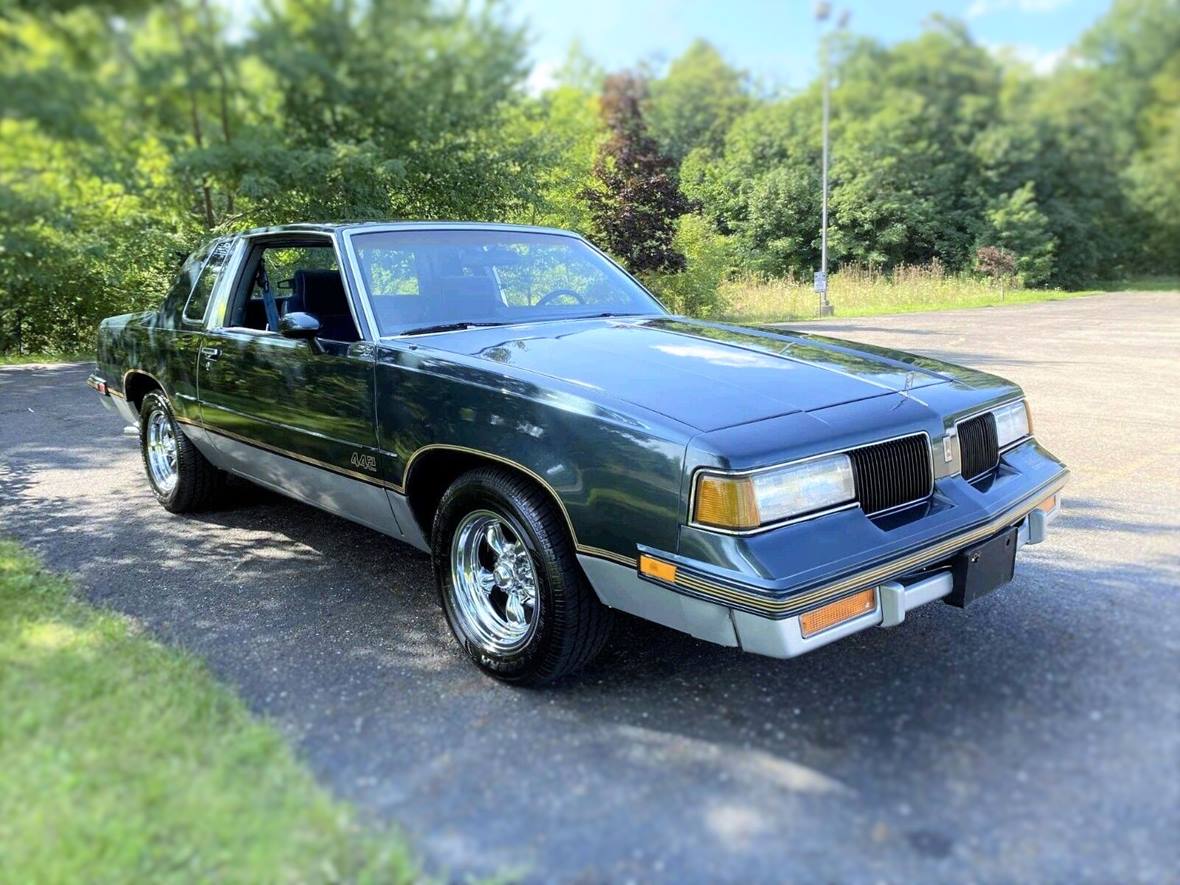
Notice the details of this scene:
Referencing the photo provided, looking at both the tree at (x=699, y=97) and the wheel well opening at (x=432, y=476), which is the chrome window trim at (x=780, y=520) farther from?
the tree at (x=699, y=97)

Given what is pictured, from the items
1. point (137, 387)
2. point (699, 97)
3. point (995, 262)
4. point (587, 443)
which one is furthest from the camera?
point (995, 262)

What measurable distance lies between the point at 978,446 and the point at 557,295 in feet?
6.60

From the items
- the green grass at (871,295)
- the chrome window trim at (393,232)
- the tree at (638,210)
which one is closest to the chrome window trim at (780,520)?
the chrome window trim at (393,232)

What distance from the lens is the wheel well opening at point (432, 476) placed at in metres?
3.28

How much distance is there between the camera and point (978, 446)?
3.25 m

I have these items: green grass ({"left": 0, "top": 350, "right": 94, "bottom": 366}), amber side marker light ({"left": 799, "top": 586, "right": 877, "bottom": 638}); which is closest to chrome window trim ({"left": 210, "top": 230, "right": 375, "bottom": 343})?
amber side marker light ({"left": 799, "top": 586, "right": 877, "bottom": 638})

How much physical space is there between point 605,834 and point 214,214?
3071 mm

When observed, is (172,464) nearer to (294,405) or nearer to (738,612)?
(294,405)

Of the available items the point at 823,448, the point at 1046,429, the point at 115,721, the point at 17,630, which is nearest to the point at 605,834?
the point at 823,448

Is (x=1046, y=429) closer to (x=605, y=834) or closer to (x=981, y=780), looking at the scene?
(x=981, y=780)

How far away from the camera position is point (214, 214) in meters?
3.91

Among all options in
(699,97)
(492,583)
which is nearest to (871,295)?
(699,97)

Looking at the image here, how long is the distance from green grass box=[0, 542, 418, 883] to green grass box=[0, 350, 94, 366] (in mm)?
11305

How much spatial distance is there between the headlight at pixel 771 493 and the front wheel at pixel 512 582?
557 millimetres
